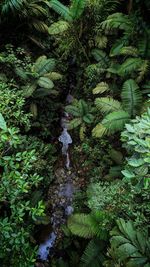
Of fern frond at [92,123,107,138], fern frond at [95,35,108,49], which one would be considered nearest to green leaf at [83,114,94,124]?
fern frond at [92,123,107,138]

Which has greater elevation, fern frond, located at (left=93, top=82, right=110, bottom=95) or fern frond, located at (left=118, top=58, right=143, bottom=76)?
fern frond, located at (left=118, top=58, right=143, bottom=76)

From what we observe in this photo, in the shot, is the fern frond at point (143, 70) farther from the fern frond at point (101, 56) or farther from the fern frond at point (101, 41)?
the fern frond at point (101, 41)

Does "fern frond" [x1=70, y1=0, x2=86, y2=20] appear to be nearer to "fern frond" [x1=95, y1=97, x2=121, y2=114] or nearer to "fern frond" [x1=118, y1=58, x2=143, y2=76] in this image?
"fern frond" [x1=118, y1=58, x2=143, y2=76]

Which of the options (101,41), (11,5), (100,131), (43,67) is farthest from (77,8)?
(100,131)

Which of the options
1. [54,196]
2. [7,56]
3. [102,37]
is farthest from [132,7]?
[54,196]

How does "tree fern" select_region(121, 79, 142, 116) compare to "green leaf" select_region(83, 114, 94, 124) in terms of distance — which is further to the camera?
"green leaf" select_region(83, 114, 94, 124)
